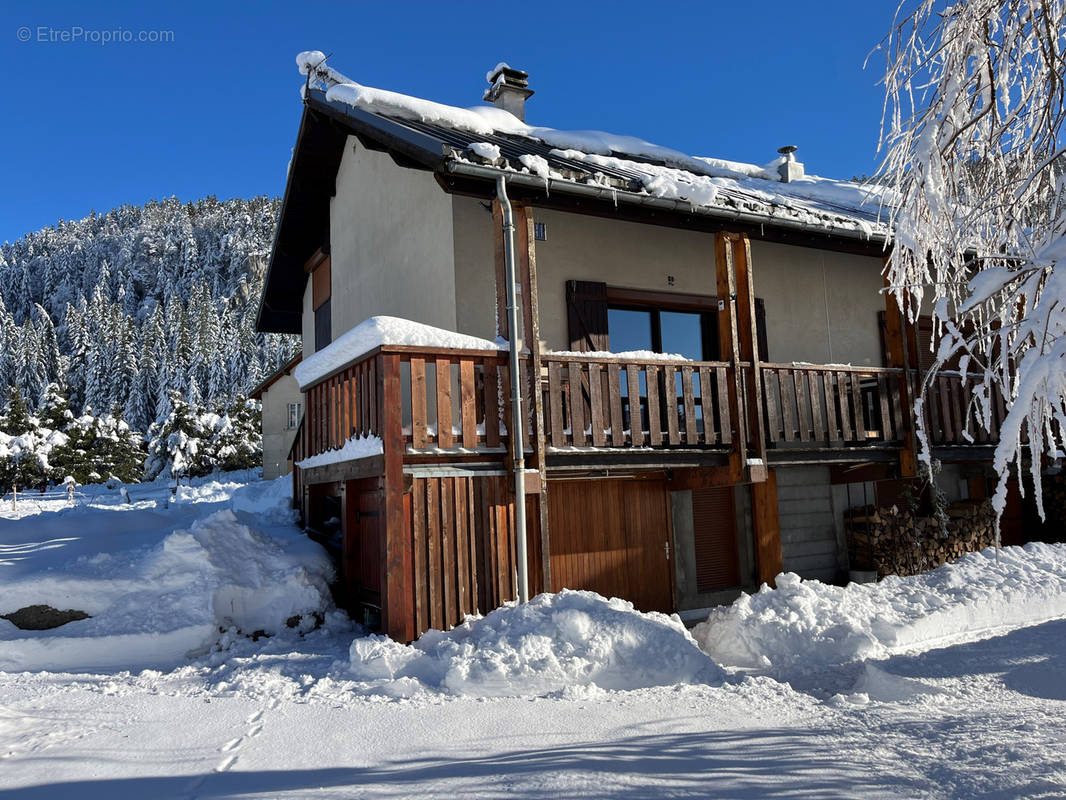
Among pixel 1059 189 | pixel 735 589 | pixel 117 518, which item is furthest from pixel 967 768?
pixel 117 518

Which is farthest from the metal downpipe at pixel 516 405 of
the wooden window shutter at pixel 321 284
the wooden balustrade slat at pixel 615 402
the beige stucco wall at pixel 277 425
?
the beige stucco wall at pixel 277 425

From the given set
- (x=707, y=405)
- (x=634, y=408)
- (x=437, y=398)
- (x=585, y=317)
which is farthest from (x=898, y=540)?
(x=437, y=398)

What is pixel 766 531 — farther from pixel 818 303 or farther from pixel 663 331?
pixel 818 303

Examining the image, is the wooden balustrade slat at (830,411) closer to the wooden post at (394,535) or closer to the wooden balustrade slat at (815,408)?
the wooden balustrade slat at (815,408)

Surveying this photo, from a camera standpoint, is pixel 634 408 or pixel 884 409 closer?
pixel 634 408

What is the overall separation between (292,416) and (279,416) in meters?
0.53

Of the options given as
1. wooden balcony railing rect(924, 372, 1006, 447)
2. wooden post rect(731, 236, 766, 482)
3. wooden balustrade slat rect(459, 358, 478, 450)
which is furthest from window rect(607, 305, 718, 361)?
wooden balustrade slat rect(459, 358, 478, 450)

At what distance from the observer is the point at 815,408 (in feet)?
31.1

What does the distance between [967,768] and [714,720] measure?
142cm

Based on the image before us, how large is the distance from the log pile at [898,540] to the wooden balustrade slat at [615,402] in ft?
16.1

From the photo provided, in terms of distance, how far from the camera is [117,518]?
9953 millimetres

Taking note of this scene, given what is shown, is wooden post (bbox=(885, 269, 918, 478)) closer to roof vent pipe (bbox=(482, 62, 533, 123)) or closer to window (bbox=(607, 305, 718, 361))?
window (bbox=(607, 305, 718, 361))

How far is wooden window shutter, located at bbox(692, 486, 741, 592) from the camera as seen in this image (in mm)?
10375

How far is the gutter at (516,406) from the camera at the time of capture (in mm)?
7359
